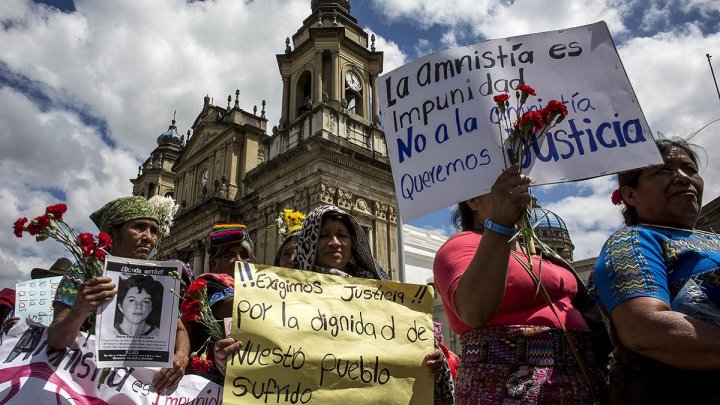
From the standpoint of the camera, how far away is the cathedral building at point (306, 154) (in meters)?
17.8

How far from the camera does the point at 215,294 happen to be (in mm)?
3424

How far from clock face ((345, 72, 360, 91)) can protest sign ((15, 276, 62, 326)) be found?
17985mm

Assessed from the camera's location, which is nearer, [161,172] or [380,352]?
[380,352]

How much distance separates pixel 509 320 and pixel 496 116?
100 cm

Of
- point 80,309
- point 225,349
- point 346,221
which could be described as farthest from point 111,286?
point 346,221

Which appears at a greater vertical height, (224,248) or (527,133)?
(224,248)

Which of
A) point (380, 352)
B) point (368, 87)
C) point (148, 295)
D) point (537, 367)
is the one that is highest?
point (368, 87)

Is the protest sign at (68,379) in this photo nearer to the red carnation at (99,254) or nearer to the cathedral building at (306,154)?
the red carnation at (99,254)

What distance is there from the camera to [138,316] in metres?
2.50

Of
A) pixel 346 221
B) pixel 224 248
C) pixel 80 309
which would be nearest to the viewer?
pixel 80 309

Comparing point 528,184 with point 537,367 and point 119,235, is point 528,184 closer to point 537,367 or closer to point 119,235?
point 537,367

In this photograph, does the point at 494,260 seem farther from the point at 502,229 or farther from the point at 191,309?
the point at 191,309

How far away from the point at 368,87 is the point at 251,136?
25.0ft

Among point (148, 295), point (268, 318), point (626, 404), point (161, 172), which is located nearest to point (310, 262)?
point (268, 318)
